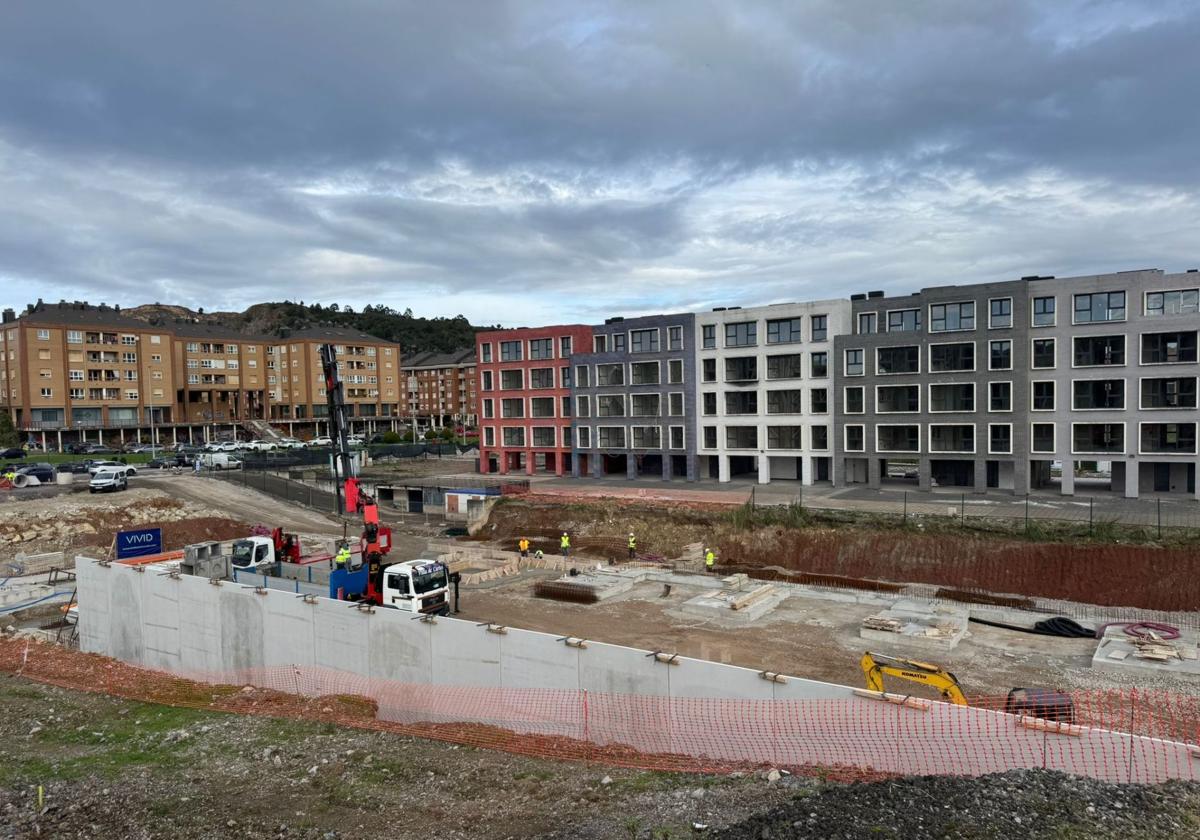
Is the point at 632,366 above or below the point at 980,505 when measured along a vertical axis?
above

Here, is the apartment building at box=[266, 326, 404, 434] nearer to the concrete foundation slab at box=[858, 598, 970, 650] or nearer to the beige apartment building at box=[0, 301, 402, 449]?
the beige apartment building at box=[0, 301, 402, 449]

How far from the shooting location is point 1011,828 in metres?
9.34

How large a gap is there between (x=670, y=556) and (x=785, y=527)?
664 cm

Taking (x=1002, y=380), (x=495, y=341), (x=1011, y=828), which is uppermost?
(x=495, y=341)

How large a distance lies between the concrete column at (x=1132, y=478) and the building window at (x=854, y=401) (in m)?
15.4

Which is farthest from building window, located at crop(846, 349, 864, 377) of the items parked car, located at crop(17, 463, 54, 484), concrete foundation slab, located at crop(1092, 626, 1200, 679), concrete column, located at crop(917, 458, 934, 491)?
parked car, located at crop(17, 463, 54, 484)

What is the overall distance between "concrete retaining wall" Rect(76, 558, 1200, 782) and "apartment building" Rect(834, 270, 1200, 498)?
39.5m

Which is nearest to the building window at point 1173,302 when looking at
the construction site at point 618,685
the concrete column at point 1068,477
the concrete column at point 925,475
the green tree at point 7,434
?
the concrete column at point 1068,477

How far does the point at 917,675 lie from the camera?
16.3m

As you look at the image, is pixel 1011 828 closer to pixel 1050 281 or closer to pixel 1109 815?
pixel 1109 815

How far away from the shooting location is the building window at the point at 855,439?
5328cm

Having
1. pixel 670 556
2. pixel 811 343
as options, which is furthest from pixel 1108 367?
pixel 670 556

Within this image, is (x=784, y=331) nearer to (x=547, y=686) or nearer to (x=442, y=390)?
(x=547, y=686)

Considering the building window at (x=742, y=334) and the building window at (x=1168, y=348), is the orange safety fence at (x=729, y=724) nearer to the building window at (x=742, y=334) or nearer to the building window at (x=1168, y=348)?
the building window at (x=1168, y=348)
